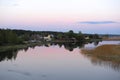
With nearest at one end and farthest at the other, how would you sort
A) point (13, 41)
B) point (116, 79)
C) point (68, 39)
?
point (116, 79)
point (13, 41)
point (68, 39)

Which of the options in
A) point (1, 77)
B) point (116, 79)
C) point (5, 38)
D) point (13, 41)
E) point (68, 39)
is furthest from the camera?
point (68, 39)

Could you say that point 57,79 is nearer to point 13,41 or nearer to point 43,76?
point 43,76

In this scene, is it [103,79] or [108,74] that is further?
[108,74]

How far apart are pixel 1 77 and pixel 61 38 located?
9615cm

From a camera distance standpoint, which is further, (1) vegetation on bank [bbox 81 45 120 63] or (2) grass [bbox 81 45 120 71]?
(1) vegetation on bank [bbox 81 45 120 63]

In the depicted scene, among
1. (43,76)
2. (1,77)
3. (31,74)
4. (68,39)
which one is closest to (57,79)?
(43,76)

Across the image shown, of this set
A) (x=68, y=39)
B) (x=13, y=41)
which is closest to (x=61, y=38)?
(x=68, y=39)

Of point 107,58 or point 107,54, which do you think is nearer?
point 107,58

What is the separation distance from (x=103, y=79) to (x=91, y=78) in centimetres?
86

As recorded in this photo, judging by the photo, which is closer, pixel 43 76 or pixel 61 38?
pixel 43 76

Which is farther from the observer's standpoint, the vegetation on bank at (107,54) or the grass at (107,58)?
the vegetation on bank at (107,54)

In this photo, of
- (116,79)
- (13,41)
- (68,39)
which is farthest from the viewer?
(68,39)

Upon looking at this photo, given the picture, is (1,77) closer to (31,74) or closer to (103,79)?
(31,74)

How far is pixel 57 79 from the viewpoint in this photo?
18.6 meters
